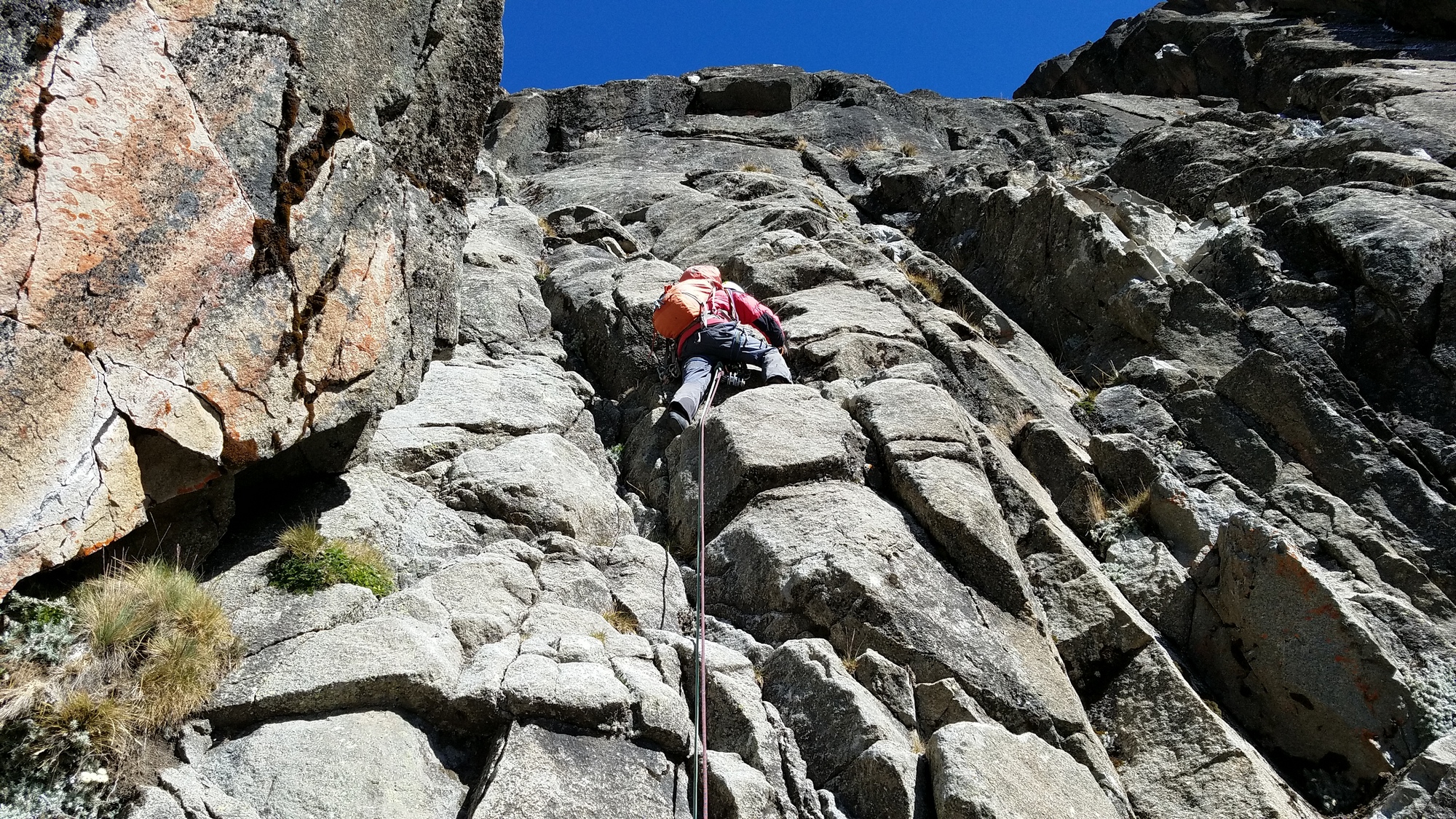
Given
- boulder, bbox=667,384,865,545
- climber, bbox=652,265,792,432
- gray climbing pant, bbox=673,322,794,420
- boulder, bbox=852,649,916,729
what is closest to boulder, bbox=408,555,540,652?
boulder, bbox=667,384,865,545

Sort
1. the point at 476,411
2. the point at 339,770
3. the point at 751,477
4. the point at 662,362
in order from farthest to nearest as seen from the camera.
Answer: the point at 662,362
the point at 476,411
the point at 751,477
the point at 339,770

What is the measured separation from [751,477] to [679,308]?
9.76 feet

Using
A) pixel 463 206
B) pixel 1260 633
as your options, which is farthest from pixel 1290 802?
pixel 463 206

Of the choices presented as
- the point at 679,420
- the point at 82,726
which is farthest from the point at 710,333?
the point at 82,726

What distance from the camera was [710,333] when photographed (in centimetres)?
1055

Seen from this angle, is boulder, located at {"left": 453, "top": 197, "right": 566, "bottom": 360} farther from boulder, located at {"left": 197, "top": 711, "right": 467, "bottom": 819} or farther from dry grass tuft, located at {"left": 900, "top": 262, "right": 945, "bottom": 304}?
boulder, located at {"left": 197, "top": 711, "right": 467, "bottom": 819}

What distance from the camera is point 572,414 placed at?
10.2m

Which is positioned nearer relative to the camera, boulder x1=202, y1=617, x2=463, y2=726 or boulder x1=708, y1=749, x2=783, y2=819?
boulder x1=202, y1=617, x2=463, y2=726

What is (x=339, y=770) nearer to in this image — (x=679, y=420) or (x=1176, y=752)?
(x=679, y=420)

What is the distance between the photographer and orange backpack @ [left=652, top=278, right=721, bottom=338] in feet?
35.3

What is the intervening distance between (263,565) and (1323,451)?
1057 cm

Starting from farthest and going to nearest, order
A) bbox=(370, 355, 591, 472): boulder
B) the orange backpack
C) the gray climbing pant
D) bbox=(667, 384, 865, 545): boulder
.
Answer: the orange backpack < the gray climbing pant < bbox=(667, 384, 865, 545): boulder < bbox=(370, 355, 591, 472): boulder


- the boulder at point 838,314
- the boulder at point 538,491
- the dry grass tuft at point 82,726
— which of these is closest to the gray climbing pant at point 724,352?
the boulder at point 838,314

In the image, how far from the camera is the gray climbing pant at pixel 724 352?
34.2ft
